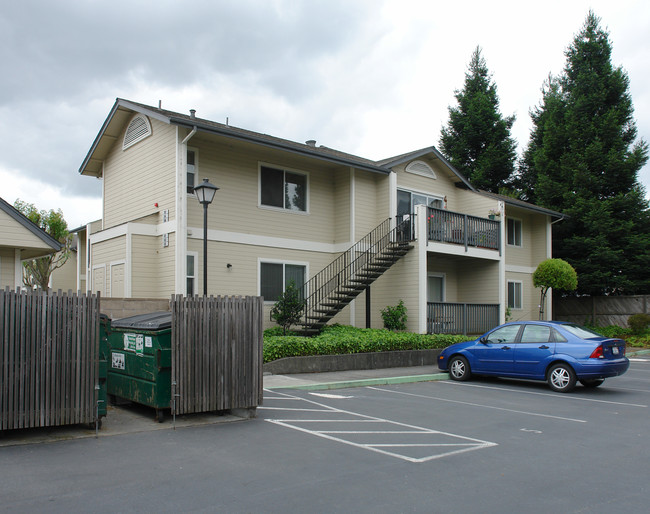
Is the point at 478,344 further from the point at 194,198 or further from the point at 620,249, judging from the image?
the point at 620,249

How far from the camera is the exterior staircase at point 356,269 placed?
712 inches

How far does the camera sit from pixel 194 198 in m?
16.6

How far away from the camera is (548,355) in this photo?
40.9 feet

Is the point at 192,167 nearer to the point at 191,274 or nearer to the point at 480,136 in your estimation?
the point at 191,274

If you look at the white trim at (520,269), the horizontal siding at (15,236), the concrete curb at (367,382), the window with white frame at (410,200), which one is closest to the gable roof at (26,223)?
the horizontal siding at (15,236)

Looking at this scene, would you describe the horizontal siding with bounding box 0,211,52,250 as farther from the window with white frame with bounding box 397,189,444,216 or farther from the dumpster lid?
the window with white frame with bounding box 397,189,444,216

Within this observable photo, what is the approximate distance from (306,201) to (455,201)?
7.70 metres

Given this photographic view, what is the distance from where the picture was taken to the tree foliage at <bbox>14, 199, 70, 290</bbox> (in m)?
29.6

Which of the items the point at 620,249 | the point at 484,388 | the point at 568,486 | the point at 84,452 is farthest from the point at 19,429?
the point at 620,249

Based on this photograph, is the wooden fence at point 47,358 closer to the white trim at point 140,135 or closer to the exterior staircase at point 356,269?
the exterior staircase at point 356,269

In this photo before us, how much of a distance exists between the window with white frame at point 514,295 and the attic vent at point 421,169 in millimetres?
7000

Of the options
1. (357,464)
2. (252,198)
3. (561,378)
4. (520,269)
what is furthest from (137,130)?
(520,269)

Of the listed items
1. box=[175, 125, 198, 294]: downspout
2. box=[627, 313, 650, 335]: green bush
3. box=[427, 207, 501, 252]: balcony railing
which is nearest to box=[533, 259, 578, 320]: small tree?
box=[427, 207, 501, 252]: balcony railing

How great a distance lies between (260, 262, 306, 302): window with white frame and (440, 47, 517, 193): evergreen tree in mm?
23854
